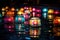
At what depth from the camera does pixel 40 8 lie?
918 millimetres

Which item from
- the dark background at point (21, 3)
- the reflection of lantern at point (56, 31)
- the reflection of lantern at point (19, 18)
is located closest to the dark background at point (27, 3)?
the dark background at point (21, 3)

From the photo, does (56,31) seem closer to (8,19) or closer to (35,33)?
(35,33)

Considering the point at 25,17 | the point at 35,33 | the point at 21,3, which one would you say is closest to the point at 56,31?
the point at 35,33

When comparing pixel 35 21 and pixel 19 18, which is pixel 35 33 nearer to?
pixel 35 21

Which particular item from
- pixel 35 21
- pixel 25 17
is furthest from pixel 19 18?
pixel 35 21

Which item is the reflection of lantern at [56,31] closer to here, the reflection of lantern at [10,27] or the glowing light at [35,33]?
the glowing light at [35,33]

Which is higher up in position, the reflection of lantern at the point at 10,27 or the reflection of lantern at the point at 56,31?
the reflection of lantern at the point at 10,27

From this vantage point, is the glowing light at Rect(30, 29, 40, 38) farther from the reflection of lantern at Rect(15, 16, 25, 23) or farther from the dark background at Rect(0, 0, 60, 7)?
the dark background at Rect(0, 0, 60, 7)

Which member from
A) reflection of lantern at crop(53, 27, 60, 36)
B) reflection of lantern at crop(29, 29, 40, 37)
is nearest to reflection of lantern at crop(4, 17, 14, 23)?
reflection of lantern at crop(29, 29, 40, 37)

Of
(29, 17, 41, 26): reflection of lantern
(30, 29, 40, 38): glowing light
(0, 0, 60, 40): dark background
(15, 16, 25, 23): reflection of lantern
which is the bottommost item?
(30, 29, 40, 38): glowing light

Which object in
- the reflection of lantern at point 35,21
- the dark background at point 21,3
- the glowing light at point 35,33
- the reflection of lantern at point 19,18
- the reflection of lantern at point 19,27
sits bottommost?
the glowing light at point 35,33

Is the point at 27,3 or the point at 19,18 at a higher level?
the point at 27,3

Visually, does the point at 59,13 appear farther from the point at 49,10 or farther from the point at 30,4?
the point at 30,4

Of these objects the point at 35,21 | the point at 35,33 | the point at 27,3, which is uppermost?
the point at 27,3
